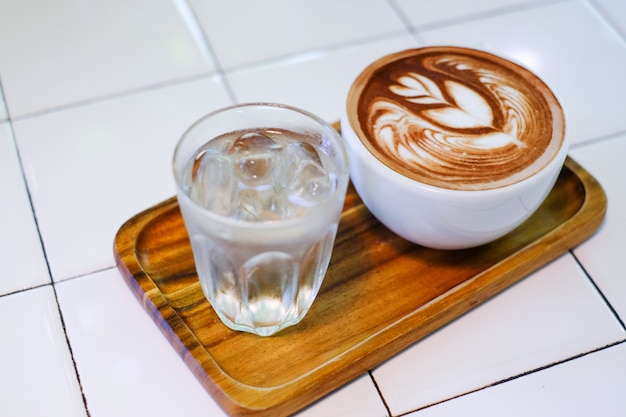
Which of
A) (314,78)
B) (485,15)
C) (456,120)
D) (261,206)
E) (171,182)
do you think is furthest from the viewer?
(485,15)

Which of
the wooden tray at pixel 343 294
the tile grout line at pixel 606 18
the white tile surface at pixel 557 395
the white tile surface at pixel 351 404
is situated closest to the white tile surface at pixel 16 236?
the wooden tray at pixel 343 294

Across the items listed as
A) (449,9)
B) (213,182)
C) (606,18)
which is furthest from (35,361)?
(606,18)

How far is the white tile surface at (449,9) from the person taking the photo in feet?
4.01

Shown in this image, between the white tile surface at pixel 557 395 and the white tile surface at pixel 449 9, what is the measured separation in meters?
0.61

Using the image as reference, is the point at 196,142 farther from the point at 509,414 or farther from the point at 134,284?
the point at 509,414

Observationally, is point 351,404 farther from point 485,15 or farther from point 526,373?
point 485,15

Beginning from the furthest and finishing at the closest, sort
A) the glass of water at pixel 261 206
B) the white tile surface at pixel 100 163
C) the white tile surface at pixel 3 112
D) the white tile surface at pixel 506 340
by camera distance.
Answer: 1. the white tile surface at pixel 3 112
2. the white tile surface at pixel 100 163
3. the white tile surface at pixel 506 340
4. the glass of water at pixel 261 206

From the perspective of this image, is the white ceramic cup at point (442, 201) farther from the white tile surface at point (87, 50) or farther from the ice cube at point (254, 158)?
the white tile surface at point (87, 50)

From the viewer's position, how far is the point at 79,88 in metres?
1.08

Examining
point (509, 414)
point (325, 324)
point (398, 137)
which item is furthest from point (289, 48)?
point (509, 414)

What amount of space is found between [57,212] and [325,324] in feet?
1.14

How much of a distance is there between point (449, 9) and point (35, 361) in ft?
2.65

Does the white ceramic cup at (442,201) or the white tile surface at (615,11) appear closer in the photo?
the white ceramic cup at (442,201)

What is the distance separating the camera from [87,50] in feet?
3.72
